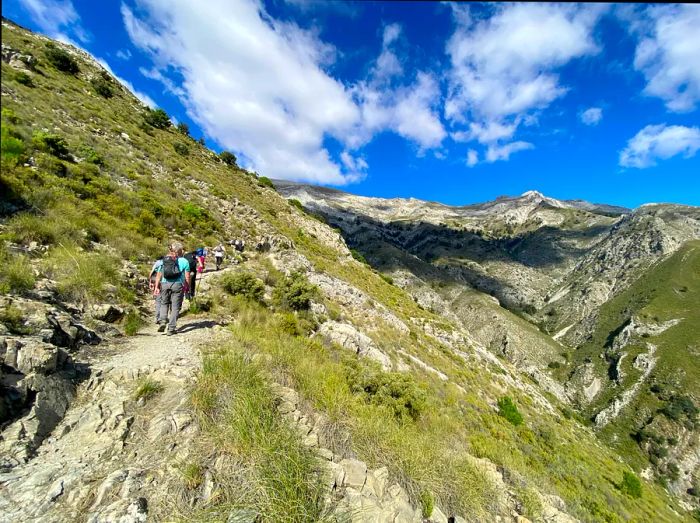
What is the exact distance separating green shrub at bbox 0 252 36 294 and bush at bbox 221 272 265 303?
5919mm

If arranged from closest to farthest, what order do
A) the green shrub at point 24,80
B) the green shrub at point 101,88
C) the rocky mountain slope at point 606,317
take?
the green shrub at point 24,80, the green shrub at point 101,88, the rocky mountain slope at point 606,317

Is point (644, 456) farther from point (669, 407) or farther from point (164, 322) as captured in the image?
point (164, 322)

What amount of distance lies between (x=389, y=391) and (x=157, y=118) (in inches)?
1665

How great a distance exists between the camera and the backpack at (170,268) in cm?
929

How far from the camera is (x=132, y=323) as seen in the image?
8805 mm

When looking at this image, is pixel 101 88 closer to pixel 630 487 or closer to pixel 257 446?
pixel 257 446

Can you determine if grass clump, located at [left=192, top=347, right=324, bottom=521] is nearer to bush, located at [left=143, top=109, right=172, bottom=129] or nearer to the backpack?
the backpack

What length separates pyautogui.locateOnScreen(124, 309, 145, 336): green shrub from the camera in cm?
860

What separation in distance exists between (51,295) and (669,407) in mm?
119570

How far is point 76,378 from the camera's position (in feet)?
20.0

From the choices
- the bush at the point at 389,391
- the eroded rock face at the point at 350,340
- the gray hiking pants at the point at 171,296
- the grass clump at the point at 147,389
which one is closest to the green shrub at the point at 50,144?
the gray hiking pants at the point at 171,296

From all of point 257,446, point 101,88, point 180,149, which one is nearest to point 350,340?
point 257,446

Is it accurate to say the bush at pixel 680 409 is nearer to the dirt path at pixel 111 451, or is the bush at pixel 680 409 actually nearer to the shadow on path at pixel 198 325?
the shadow on path at pixel 198 325

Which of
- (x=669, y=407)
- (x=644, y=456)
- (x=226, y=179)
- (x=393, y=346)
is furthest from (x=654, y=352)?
(x=226, y=179)
